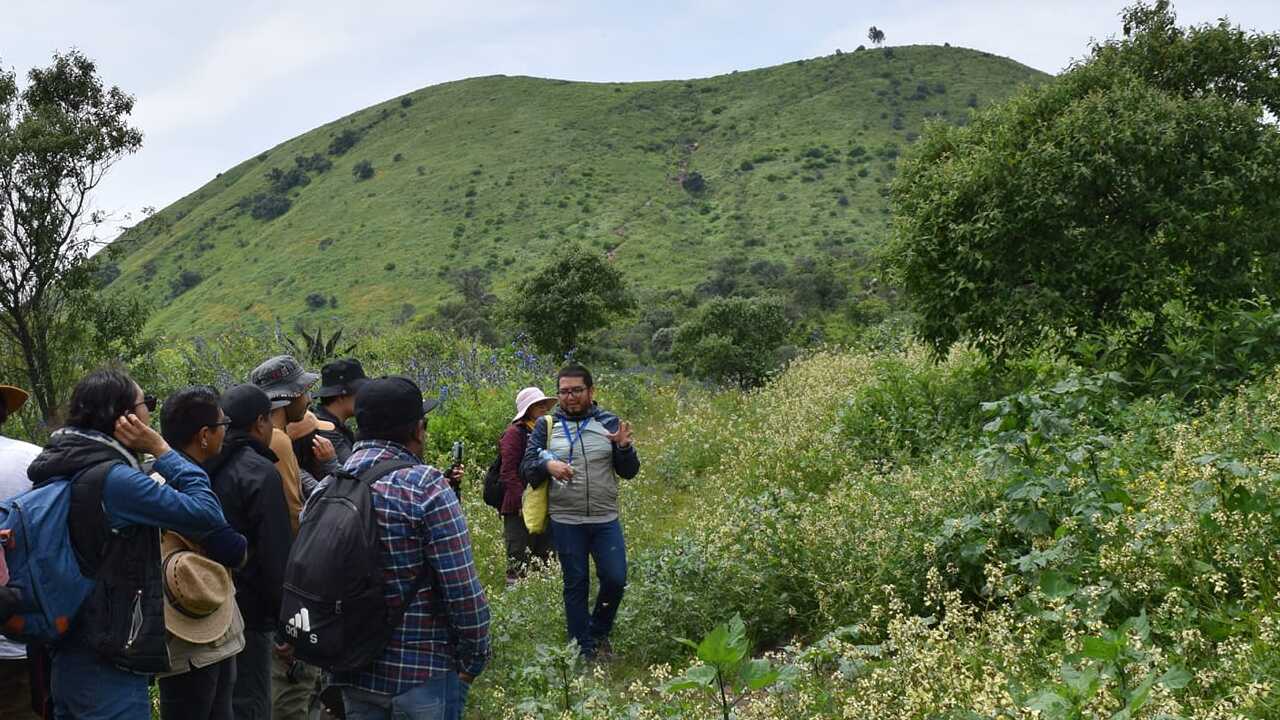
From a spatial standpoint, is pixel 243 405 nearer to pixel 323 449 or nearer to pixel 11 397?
pixel 11 397

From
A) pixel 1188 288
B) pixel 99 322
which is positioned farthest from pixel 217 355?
pixel 1188 288

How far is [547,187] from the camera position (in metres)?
85.8

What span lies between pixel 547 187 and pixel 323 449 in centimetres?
8258

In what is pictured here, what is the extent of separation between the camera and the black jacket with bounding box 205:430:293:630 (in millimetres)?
4102

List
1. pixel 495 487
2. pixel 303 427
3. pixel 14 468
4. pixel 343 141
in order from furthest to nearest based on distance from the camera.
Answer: pixel 343 141 < pixel 495 487 < pixel 303 427 < pixel 14 468

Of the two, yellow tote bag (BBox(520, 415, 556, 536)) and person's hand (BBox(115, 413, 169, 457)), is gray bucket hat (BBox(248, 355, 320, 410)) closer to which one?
person's hand (BBox(115, 413, 169, 457))

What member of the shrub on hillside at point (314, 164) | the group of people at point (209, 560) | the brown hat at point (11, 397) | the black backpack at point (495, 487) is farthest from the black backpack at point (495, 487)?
the shrub on hillside at point (314, 164)

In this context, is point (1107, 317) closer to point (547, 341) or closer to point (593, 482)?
point (593, 482)

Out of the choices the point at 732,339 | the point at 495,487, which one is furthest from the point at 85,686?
the point at 732,339

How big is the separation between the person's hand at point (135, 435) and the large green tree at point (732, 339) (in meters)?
26.4

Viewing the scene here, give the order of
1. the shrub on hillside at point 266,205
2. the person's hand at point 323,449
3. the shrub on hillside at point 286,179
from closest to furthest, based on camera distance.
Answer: the person's hand at point 323,449 → the shrub on hillside at point 266,205 → the shrub on hillside at point 286,179

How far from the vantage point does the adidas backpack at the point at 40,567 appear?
3250mm

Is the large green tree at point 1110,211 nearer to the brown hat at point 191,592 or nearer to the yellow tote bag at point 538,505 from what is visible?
the yellow tote bag at point 538,505

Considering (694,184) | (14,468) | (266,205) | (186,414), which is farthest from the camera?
(266,205)
